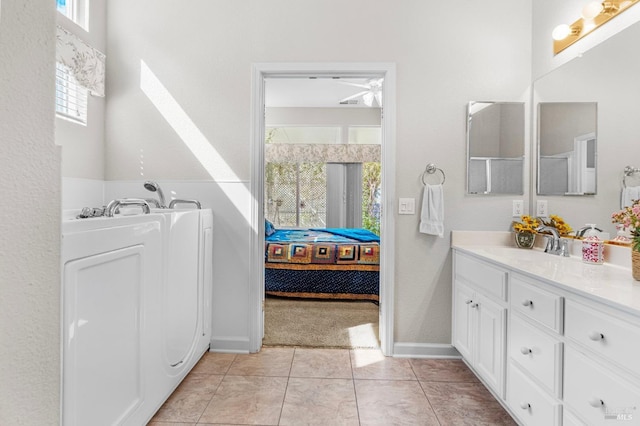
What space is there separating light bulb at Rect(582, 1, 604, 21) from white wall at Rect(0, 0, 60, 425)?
247 cm

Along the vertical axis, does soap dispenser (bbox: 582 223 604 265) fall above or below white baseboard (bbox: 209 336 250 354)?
above

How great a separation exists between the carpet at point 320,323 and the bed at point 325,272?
0.10 meters

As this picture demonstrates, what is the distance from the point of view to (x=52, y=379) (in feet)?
1.80

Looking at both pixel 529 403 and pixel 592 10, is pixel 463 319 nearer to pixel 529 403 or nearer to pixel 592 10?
pixel 529 403

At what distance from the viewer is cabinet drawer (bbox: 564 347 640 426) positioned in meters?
1.07

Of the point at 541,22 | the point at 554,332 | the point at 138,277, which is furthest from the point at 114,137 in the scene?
the point at 541,22

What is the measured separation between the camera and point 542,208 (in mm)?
2432

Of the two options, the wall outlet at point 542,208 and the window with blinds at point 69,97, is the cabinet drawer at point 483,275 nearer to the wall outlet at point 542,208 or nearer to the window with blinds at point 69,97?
the wall outlet at point 542,208

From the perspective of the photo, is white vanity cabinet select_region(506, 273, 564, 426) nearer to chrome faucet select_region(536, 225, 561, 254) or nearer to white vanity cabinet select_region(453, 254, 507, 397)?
white vanity cabinet select_region(453, 254, 507, 397)

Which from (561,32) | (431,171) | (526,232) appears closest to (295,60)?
(431,171)

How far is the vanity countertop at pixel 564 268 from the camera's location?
122cm

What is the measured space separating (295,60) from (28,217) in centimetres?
233

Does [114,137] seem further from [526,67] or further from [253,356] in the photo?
[526,67]

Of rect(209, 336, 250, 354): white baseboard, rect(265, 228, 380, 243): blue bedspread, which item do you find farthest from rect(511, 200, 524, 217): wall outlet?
rect(209, 336, 250, 354): white baseboard
